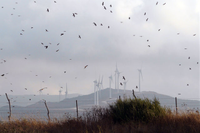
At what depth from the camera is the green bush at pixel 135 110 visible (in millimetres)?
20422

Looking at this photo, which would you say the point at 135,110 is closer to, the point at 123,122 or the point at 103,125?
the point at 123,122

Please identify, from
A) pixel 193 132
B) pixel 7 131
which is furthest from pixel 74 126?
pixel 193 132

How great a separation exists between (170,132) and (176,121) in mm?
2589

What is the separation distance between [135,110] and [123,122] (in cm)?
128

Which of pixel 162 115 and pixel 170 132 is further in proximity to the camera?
pixel 162 115

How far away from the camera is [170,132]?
17422 millimetres

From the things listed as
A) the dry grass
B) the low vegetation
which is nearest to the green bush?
the low vegetation

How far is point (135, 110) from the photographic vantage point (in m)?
20.7

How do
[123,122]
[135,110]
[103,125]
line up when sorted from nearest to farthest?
[103,125] < [123,122] < [135,110]

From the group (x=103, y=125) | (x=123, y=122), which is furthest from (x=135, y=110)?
(x=103, y=125)

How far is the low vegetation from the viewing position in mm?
18109

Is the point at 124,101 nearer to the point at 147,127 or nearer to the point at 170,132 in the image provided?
the point at 147,127

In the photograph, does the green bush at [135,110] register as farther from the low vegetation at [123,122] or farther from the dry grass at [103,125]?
the dry grass at [103,125]

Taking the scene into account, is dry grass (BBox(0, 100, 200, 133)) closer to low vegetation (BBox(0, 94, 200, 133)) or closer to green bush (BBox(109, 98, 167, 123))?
low vegetation (BBox(0, 94, 200, 133))
